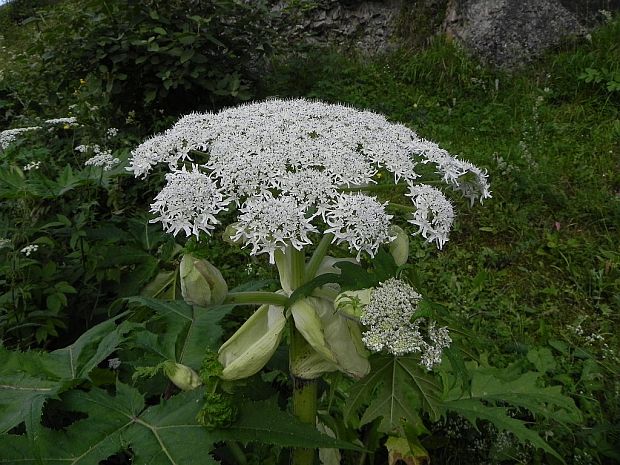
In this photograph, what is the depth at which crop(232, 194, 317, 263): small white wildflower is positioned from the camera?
1.31 meters

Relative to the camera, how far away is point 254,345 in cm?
148

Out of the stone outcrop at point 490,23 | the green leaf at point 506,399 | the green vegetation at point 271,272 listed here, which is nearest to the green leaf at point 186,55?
the green vegetation at point 271,272

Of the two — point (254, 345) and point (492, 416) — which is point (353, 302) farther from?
point (492, 416)

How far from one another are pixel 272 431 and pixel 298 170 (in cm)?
69

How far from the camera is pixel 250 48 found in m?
5.03

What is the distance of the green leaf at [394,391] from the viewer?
49.8 inches

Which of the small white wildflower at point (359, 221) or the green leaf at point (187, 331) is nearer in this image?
the small white wildflower at point (359, 221)

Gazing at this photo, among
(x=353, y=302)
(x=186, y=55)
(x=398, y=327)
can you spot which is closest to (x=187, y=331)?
(x=353, y=302)

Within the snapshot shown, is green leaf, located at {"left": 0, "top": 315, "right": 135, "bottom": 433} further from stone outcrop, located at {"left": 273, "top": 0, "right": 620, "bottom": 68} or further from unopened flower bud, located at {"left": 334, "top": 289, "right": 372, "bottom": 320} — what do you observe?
Answer: stone outcrop, located at {"left": 273, "top": 0, "right": 620, "bottom": 68}

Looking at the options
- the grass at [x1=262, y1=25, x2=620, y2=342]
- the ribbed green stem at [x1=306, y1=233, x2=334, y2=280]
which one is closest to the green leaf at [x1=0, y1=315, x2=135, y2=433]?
the ribbed green stem at [x1=306, y1=233, x2=334, y2=280]

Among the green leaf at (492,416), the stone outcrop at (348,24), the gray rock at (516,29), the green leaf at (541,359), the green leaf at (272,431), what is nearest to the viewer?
the green leaf at (272,431)

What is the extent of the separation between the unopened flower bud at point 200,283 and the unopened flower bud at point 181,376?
21cm

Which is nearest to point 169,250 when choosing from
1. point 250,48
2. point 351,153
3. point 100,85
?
point 351,153

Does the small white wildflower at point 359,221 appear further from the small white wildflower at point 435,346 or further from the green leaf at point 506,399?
the green leaf at point 506,399
